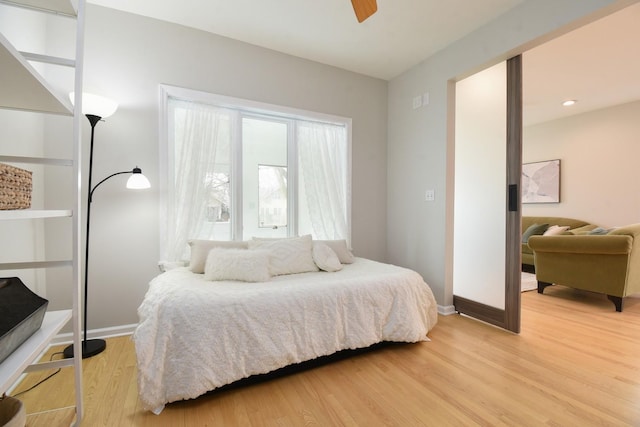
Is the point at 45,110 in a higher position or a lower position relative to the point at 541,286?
higher

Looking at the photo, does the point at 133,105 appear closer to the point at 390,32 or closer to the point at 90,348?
the point at 90,348

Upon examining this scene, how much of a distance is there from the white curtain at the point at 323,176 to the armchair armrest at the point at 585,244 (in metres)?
2.44

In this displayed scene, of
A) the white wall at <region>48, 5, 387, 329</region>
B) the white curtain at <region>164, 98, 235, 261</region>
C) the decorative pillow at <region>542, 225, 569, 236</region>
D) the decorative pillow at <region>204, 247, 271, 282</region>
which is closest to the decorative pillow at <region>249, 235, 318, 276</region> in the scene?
the decorative pillow at <region>204, 247, 271, 282</region>

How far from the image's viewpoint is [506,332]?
8.56 ft

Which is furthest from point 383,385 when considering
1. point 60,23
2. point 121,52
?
point 60,23

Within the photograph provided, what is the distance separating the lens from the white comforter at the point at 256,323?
5.28ft

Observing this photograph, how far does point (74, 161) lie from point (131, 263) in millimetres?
1424

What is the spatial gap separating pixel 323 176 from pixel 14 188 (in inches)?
104

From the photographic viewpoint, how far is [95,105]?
2.04 m

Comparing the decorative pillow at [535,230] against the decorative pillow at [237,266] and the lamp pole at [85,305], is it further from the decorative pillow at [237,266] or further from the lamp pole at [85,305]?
the lamp pole at [85,305]

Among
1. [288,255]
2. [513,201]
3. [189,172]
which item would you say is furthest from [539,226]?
[189,172]

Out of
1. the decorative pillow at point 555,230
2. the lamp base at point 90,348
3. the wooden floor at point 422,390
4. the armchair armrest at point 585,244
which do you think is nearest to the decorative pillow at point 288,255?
the wooden floor at point 422,390

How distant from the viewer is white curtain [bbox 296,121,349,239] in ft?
11.0

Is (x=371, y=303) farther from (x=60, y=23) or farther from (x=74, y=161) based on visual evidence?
(x=60, y=23)
